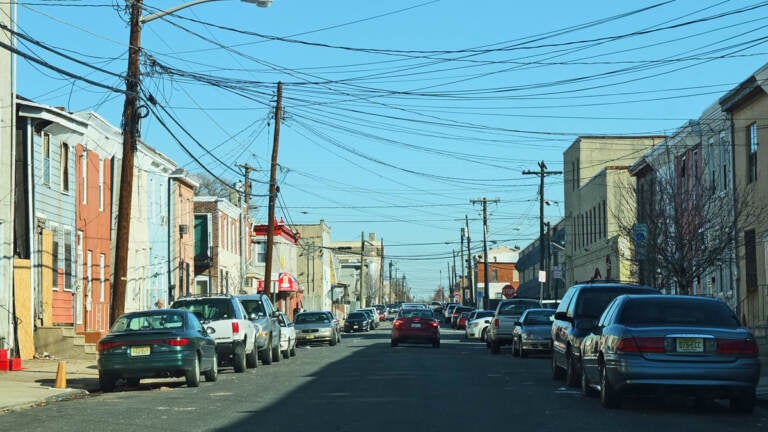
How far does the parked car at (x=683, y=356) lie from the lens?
50.4 ft

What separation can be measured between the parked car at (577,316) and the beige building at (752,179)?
12.0 metres

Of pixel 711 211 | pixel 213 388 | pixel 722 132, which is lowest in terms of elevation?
pixel 213 388

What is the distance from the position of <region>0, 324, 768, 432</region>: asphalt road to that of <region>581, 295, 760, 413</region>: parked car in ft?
1.27

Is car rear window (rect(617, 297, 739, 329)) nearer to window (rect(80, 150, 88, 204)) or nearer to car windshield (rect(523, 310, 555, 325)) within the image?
car windshield (rect(523, 310, 555, 325))

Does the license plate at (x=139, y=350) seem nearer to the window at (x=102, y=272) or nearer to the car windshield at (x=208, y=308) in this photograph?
the car windshield at (x=208, y=308)

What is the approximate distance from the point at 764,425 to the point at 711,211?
2146cm

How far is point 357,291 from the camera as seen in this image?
540 feet

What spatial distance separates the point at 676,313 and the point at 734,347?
1.08m

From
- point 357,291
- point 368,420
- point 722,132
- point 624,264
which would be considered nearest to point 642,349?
point 368,420

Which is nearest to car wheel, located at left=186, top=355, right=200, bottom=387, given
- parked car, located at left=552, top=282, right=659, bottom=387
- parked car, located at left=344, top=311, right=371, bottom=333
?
parked car, located at left=552, top=282, right=659, bottom=387

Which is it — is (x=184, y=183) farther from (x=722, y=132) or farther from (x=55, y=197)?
(x=722, y=132)

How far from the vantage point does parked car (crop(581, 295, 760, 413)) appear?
Answer: 15.4 meters

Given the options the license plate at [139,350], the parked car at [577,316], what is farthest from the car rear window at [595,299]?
Result: the license plate at [139,350]

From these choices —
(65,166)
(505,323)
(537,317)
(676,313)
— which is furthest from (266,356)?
(676,313)
